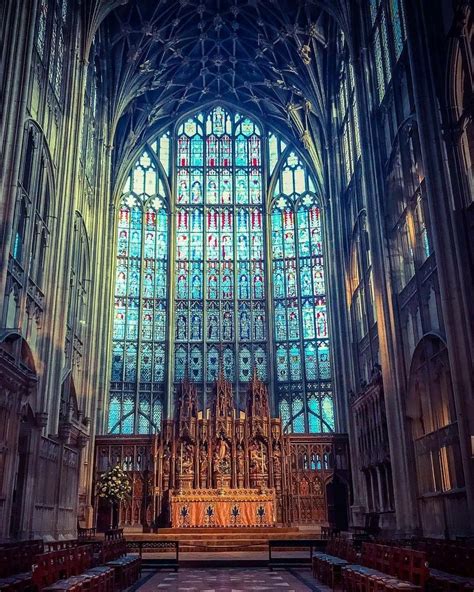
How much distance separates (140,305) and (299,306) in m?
10.2

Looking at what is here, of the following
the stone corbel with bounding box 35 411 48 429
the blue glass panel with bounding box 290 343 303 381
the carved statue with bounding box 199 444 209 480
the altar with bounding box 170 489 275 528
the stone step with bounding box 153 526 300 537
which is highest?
the blue glass panel with bounding box 290 343 303 381

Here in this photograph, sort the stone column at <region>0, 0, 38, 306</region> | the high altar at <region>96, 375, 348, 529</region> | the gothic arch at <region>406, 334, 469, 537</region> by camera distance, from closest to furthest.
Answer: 1. the gothic arch at <region>406, 334, 469, 537</region>
2. the stone column at <region>0, 0, 38, 306</region>
3. the high altar at <region>96, 375, 348, 529</region>

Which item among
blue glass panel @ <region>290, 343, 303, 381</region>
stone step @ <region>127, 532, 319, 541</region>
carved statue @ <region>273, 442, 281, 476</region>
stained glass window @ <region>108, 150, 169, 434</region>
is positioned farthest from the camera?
blue glass panel @ <region>290, 343, 303, 381</region>

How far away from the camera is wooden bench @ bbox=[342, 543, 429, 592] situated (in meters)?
8.51

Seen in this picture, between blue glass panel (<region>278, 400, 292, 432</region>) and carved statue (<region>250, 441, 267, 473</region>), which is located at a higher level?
blue glass panel (<region>278, 400, 292, 432</region>)

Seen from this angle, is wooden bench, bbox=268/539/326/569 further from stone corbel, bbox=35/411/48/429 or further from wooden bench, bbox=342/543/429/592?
stone corbel, bbox=35/411/48/429

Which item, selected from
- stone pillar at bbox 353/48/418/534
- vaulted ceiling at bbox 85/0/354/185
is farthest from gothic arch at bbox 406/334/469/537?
vaulted ceiling at bbox 85/0/354/185

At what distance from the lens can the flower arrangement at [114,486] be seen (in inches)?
1117

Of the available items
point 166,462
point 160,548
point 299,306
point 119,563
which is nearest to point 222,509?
point 166,462

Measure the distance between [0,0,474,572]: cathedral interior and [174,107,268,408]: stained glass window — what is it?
5.8 inches

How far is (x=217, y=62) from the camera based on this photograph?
4016 centimetres

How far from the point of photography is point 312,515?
104 ft

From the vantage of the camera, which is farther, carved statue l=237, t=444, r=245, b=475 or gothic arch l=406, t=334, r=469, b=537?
carved statue l=237, t=444, r=245, b=475

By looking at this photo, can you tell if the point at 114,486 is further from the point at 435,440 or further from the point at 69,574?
the point at 69,574
